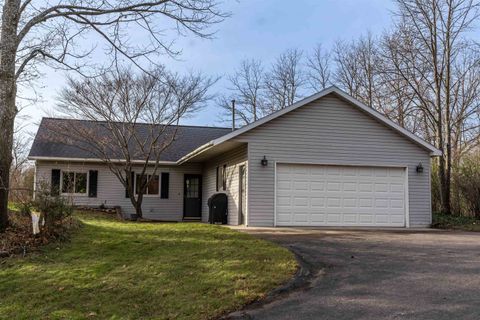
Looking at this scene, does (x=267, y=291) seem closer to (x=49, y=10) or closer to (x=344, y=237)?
(x=344, y=237)

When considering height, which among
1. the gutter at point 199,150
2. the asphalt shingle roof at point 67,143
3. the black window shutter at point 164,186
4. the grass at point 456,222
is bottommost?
the grass at point 456,222

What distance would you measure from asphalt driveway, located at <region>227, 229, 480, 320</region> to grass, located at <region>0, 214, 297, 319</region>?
502 mm

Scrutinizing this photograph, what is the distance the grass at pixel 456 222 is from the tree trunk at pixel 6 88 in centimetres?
1255

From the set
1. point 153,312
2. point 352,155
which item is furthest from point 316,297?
point 352,155

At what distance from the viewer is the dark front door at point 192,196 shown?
2166 cm

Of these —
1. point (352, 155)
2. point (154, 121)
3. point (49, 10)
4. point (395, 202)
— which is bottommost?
point (395, 202)

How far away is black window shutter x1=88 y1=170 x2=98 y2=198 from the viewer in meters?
20.8

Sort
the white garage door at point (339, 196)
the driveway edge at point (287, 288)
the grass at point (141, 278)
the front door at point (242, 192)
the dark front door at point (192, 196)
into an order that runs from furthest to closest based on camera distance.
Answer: the dark front door at point (192, 196) → the front door at point (242, 192) → the white garage door at point (339, 196) → the grass at point (141, 278) → the driveway edge at point (287, 288)

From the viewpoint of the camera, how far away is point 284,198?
47.4 ft

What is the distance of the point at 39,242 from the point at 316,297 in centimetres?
558

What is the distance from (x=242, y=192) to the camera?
15164mm

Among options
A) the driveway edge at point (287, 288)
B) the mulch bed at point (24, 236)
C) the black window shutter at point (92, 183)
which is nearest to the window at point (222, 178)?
the black window shutter at point (92, 183)

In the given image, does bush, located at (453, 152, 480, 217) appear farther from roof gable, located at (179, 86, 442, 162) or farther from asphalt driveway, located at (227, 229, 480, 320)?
asphalt driveway, located at (227, 229, 480, 320)

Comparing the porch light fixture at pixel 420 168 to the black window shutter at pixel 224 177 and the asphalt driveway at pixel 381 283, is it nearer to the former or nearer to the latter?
the asphalt driveway at pixel 381 283
